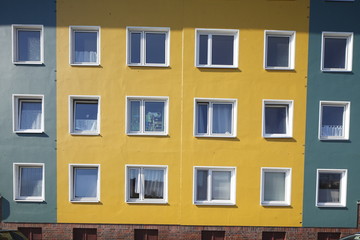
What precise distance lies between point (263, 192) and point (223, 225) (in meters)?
1.82

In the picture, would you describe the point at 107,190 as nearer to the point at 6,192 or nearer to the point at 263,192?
the point at 6,192

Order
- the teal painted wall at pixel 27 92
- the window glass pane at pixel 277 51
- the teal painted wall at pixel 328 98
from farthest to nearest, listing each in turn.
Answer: the window glass pane at pixel 277 51 < the teal painted wall at pixel 328 98 < the teal painted wall at pixel 27 92

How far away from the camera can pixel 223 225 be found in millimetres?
8172

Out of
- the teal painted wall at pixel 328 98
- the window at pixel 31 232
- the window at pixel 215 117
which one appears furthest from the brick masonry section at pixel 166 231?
the window at pixel 215 117

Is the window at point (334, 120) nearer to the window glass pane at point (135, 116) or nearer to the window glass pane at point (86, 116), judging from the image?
the window glass pane at point (135, 116)

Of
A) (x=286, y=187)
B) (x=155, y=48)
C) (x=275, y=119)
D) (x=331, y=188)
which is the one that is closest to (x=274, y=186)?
(x=286, y=187)

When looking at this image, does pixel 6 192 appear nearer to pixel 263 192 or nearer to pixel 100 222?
pixel 100 222

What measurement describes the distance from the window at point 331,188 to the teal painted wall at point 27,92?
936cm

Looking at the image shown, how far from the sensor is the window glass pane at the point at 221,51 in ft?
27.3

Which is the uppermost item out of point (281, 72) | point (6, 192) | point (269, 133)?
point (281, 72)

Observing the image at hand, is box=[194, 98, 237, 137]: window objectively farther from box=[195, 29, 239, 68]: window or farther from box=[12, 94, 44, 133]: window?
box=[12, 94, 44, 133]: window

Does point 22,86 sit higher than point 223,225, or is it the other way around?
point 22,86

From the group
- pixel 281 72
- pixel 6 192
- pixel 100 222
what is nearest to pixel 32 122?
pixel 6 192

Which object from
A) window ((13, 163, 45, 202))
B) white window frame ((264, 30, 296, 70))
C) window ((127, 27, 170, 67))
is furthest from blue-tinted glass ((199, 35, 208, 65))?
window ((13, 163, 45, 202))
